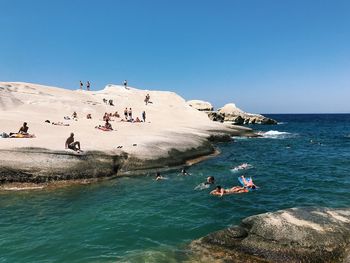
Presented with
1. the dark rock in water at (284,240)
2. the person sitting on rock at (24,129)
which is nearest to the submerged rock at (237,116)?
the person sitting on rock at (24,129)

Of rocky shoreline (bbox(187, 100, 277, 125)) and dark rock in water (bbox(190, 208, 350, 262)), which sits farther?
rocky shoreline (bbox(187, 100, 277, 125))

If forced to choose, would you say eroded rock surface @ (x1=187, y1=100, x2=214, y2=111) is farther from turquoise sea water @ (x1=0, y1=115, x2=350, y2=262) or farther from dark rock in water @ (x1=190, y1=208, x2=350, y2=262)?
dark rock in water @ (x1=190, y1=208, x2=350, y2=262)

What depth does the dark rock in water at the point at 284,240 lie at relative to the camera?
12.6m

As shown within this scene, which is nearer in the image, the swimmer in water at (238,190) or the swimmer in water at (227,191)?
the swimmer in water at (227,191)

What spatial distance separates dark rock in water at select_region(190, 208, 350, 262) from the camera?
12.6 m

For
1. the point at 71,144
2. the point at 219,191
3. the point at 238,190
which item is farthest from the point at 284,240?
the point at 71,144

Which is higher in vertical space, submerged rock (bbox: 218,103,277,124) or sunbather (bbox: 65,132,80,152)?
submerged rock (bbox: 218,103,277,124)

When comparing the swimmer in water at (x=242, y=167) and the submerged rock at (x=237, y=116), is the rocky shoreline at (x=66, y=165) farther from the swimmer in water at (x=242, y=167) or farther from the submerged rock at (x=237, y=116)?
the submerged rock at (x=237, y=116)

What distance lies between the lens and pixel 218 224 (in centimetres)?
1739

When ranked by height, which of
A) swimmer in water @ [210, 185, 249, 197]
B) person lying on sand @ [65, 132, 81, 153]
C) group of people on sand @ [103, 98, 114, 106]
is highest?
group of people on sand @ [103, 98, 114, 106]

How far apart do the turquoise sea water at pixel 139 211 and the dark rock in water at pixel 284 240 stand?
1589mm

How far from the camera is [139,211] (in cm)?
1950

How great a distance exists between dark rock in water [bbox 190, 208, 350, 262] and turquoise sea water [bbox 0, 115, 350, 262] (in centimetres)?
159

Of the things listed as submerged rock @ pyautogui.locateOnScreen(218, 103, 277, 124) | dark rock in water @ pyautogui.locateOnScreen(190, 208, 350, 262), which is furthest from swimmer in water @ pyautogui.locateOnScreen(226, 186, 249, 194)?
submerged rock @ pyautogui.locateOnScreen(218, 103, 277, 124)
